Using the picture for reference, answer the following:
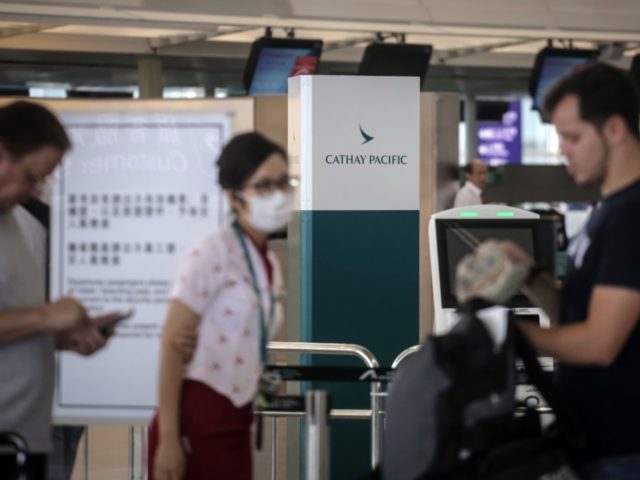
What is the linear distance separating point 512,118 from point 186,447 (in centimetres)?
1860

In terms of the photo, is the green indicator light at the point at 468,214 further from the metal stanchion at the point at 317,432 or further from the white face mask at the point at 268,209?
the white face mask at the point at 268,209

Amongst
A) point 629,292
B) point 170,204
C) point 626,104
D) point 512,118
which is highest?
point 512,118

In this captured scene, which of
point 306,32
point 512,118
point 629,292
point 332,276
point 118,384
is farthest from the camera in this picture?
point 512,118

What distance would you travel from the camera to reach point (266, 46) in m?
13.3

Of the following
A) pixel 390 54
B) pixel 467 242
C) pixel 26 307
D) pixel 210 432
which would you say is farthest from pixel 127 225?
pixel 390 54

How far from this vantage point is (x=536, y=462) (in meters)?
2.96

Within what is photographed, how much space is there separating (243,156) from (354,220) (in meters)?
3.61

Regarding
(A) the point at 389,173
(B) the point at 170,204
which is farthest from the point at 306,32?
(B) the point at 170,204

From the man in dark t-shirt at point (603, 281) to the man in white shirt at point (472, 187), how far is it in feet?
28.1

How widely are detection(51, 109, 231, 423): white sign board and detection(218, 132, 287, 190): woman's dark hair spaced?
0.89 ft

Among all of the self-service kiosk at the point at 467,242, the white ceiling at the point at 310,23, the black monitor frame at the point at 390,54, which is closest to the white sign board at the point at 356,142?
the self-service kiosk at the point at 467,242

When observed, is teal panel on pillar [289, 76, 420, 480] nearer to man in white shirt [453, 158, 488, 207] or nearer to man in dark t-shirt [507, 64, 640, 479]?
man in dark t-shirt [507, 64, 640, 479]

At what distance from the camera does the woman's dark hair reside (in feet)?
9.96

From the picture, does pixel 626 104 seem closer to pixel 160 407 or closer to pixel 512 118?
pixel 160 407
